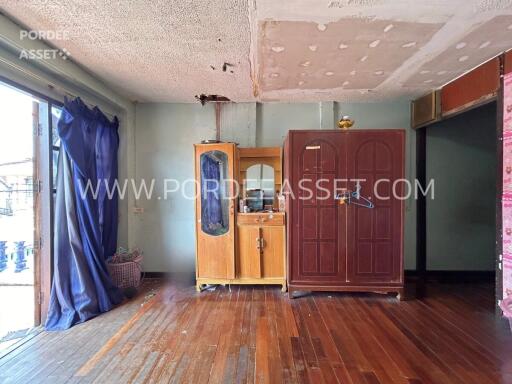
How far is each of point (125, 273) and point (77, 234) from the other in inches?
31.1

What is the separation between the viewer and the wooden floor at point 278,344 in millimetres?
1604

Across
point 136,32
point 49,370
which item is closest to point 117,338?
point 49,370

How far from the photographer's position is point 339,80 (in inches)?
102

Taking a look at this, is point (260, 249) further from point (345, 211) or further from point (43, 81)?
point (43, 81)

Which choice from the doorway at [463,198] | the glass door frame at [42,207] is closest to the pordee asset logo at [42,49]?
the glass door frame at [42,207]

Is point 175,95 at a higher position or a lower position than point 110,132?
higher

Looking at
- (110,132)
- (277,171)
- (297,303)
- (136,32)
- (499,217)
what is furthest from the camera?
(277,171)

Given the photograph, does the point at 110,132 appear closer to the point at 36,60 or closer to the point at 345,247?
the point at 36,60

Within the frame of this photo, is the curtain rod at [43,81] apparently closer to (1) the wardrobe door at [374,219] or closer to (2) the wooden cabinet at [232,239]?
(2) the wooden cabinet at [232,239]

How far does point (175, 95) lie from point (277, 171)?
159 cm

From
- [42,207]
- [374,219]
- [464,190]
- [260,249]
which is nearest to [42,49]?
[42,207]

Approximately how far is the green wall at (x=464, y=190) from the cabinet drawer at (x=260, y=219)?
2.06 metres

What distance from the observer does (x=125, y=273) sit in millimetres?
2840

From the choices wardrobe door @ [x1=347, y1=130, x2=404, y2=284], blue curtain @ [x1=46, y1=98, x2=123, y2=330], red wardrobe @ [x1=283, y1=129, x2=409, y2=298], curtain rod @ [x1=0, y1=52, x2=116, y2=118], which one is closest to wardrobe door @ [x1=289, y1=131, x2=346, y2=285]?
red wardrobe @ [x1=283, y1=129, x2=409, y2=298]
